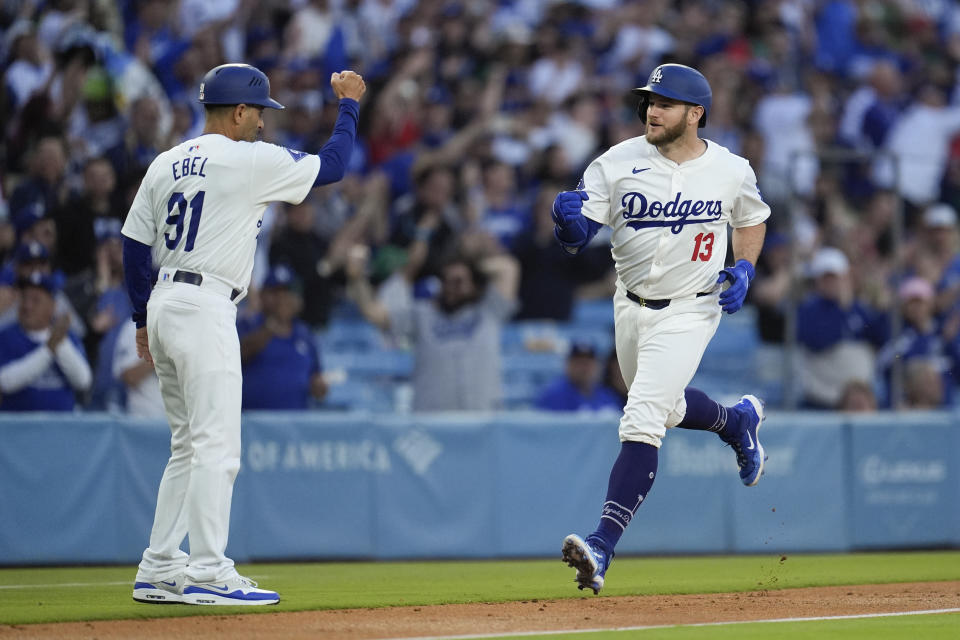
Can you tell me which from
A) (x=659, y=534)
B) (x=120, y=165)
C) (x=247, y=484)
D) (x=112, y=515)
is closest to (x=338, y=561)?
(x=247, y=484)

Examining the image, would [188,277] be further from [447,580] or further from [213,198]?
[447,580]

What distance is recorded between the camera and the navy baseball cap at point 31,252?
10.5 m

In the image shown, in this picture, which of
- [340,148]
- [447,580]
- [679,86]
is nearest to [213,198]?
[340,148]

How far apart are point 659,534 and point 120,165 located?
5235 mm

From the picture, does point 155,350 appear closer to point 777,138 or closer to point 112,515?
point 112,515

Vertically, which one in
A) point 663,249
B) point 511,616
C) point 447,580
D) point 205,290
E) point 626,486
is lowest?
point 447,580

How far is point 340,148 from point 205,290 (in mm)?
954

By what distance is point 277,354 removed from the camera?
11102 millimetres

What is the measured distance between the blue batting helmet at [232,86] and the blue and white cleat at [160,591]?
2214 millimetres

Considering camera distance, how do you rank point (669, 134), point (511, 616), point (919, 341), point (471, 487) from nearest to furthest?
point (511, 616), point (669, 134), point (471, 487), point (919, 341)

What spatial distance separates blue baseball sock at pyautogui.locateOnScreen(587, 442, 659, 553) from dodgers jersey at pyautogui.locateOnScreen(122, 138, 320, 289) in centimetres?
196

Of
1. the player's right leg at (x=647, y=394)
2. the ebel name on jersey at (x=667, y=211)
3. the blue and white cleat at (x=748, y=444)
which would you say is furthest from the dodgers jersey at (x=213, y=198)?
the blue and white cleat at (x=748, y=444)

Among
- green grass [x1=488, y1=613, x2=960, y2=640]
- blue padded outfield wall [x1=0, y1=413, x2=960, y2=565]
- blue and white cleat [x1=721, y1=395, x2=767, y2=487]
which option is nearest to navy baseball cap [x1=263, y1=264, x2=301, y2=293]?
blue padded outfield wall [x1=0, y1=413, x2=960, y2=565]

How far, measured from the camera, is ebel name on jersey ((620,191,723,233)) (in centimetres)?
710
